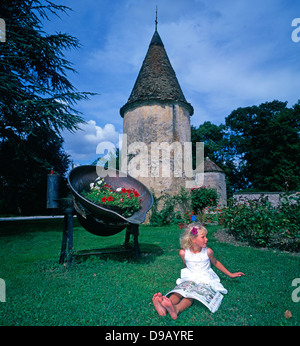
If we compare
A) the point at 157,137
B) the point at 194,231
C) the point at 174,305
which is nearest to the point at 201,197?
the point at 157,137

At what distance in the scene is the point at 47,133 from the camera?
9.77m

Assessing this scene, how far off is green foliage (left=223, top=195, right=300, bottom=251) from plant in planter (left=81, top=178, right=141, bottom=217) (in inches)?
123

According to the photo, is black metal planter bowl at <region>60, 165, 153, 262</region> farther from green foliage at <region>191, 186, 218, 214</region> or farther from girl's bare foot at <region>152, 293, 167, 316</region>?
green foliage at <region>191, 186, 218, 214</region>

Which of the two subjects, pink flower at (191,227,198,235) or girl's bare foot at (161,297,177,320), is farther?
pink flower at (191,227,198,235)

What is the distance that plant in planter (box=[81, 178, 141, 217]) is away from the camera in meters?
4.30

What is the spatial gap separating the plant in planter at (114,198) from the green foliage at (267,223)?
10.2 ft

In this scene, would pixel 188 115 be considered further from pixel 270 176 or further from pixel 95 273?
pixel 270 176

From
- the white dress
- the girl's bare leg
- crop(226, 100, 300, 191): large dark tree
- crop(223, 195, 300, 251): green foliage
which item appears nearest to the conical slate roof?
crop(223, 195, 300, 251): green foliage

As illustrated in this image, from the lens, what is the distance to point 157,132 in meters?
11.2

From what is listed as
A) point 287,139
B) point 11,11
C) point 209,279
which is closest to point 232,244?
point 209,279

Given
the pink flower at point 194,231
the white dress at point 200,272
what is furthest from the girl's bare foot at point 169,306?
the pink flower at point 194,231

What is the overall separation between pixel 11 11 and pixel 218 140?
2743 cm

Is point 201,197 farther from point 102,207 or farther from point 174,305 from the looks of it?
point 174,305

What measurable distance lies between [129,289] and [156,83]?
10.5 metres
